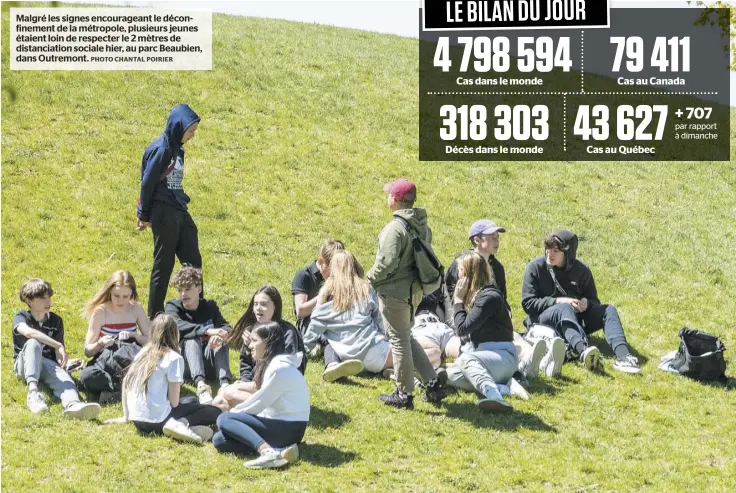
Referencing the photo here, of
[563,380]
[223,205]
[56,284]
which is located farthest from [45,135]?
[563,380]

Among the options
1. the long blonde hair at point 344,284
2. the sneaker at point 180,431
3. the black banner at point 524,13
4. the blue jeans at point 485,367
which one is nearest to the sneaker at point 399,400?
the blue jeans at point 485,367

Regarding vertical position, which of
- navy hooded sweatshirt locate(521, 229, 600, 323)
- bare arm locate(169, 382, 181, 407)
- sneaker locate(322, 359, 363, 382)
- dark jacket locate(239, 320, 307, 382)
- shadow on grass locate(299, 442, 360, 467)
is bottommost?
shadow on grass locate(299, 442, 360, 467)

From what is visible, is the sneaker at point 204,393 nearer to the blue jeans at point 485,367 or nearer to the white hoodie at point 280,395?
the white hoodie at point 280,395

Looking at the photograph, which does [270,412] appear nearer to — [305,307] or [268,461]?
[268,461]

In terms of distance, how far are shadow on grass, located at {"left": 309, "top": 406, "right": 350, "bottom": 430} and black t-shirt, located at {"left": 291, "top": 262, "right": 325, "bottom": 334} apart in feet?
5.97

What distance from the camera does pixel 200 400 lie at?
9.38 meters

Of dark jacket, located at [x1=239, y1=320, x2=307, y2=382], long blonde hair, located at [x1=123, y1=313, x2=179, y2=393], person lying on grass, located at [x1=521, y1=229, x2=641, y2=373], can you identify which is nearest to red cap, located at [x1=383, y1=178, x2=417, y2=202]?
dark jacket, located at [x1=239, y1=320, x2=307, y2=382]

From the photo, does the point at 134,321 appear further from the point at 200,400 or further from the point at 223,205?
the point at 223,205

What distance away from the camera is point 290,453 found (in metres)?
8.13

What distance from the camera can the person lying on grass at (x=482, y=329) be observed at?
32.0ft

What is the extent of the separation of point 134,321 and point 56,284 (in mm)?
4049

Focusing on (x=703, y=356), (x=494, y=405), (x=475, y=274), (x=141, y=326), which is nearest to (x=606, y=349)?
(x=703, y=356)

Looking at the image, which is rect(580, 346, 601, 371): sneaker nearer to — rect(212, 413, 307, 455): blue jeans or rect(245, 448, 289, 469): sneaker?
rect(212, 413, 307, 455): blue jeans

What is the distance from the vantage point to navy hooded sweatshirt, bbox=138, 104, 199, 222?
1090 centimetres
